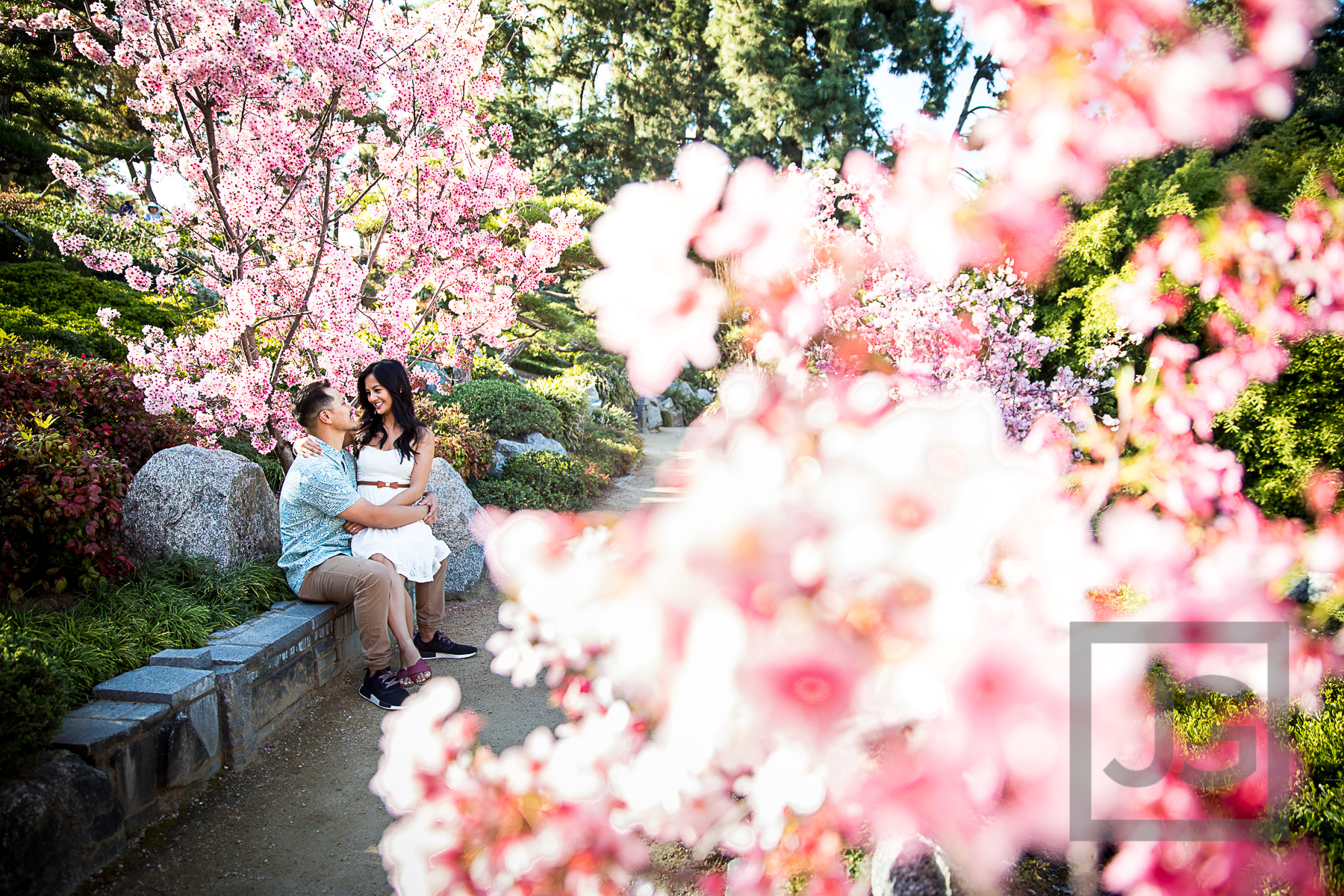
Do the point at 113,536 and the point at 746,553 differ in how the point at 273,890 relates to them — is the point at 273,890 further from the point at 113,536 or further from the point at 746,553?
the point at 746,553

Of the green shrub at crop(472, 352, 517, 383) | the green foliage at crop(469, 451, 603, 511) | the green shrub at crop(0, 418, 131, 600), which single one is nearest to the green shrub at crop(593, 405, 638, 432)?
the green shrub at crop(472, 352, 517, 383)

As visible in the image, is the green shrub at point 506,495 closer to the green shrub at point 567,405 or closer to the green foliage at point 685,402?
the green shrub at point 567,405

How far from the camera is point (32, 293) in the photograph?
7523mm

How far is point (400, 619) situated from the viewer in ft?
10.6

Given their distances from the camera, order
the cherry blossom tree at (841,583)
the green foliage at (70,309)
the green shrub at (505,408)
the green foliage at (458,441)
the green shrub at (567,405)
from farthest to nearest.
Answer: the green shrub at (567,405) → the green shrub at (505,408) → the green foliage at (70,309) → the green foliage at (458,441) → the cherry blossom tree at (841,583)

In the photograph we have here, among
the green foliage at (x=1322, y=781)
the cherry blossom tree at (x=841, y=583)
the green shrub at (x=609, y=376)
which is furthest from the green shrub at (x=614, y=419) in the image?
the cherry blossom tree at (x=841, y=583)

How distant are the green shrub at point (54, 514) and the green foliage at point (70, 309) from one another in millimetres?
3472

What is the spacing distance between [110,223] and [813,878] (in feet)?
49.1

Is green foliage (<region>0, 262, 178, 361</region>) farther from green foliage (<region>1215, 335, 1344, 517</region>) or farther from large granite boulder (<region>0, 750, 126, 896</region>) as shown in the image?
green foliage (<region>1215, 335, 1344, 517</region>)

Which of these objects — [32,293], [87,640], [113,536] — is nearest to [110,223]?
[32,293]

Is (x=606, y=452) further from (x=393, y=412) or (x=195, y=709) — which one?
(x=195, y=709)

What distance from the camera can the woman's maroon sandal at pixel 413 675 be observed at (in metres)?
3.21

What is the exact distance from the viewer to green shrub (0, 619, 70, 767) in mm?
1847

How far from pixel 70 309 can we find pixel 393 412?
6306mm
